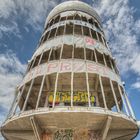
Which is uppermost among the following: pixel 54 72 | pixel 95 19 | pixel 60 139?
pixel 95 19

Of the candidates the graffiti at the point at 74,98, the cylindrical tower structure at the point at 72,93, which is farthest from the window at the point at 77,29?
the graffiti at the point at 74,98

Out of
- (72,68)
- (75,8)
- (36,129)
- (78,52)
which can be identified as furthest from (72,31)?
(36,129)

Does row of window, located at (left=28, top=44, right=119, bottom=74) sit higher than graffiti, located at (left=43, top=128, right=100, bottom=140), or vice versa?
row of window, located at (left=28, top=44, right=119, bottom=74)

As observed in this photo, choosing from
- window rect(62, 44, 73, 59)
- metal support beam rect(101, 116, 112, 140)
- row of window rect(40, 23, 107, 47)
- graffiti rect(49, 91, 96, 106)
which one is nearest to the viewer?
metal support beam rect(101, 116, 112, 140)

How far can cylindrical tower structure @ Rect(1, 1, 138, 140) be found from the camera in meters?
17.6

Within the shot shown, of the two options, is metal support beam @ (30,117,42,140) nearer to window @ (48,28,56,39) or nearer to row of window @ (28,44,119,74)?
row of window @ (28,44,119,74)

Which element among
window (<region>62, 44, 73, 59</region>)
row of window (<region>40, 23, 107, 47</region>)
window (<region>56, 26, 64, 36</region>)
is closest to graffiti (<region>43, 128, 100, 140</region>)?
window (<region>62, 44, 73, 59</region>)

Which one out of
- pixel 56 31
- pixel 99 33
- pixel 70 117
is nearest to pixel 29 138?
pixel 70 117

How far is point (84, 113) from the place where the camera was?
16828 millimetres

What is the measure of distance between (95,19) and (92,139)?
54.3ft

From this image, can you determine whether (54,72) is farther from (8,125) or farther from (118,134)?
(118,134)

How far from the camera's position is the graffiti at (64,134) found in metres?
18.8

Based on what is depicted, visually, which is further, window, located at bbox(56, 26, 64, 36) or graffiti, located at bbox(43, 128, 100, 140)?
window, located at bbox(56, 26, 64, 36)

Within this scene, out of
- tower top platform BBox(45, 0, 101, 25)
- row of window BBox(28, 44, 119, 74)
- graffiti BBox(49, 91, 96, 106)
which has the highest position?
tower top platform BBox(45, 0, 101, 25)
